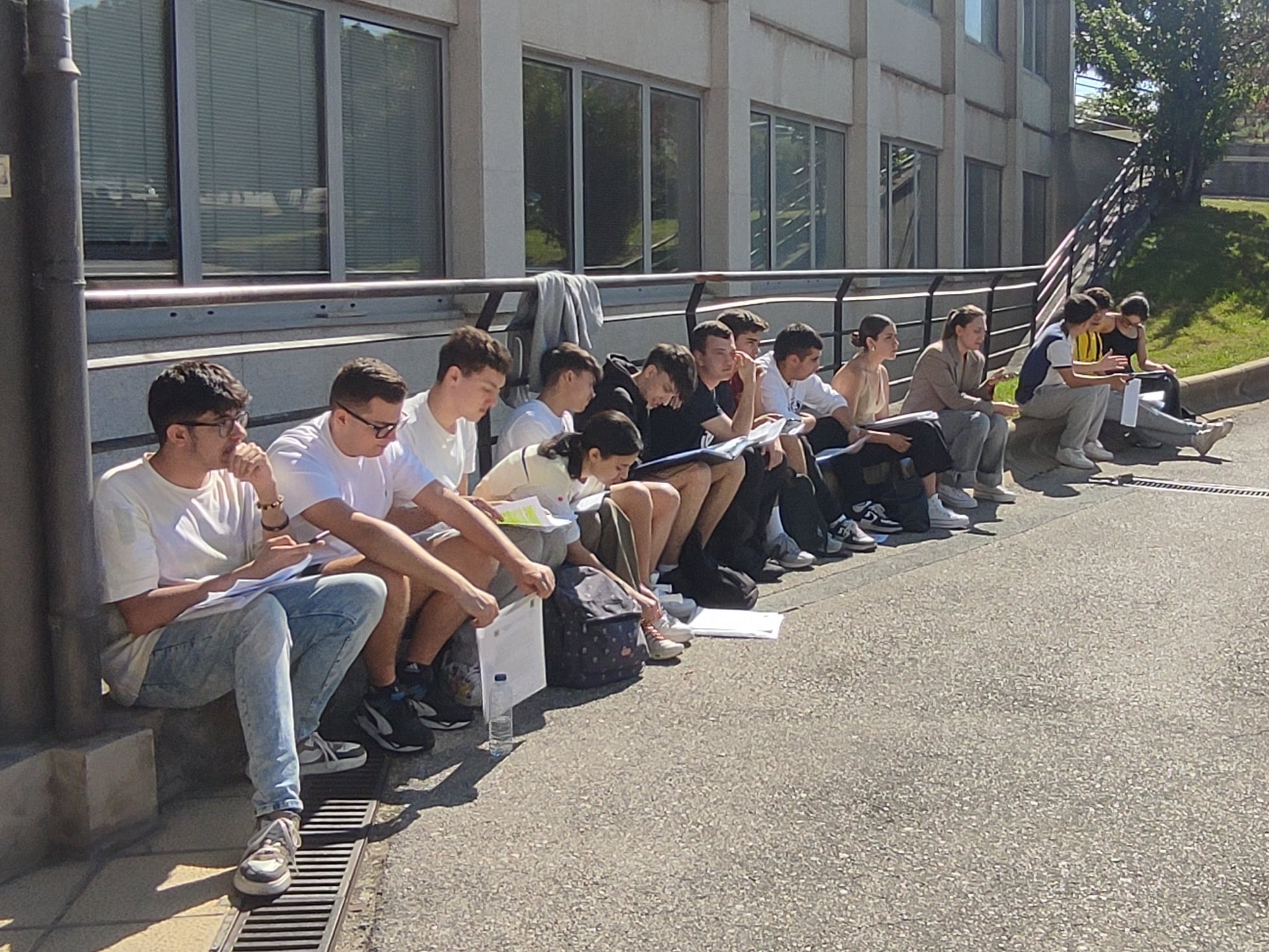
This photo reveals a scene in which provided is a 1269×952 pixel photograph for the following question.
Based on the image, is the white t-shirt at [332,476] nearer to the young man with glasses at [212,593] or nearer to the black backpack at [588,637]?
the young man with glasses at [212,593]

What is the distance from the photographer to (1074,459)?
11.7 m

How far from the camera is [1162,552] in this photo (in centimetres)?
855

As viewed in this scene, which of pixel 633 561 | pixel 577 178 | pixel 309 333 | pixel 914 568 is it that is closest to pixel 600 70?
pixel 577 178

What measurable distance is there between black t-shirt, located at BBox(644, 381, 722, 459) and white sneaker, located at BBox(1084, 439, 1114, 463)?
529 centimetres

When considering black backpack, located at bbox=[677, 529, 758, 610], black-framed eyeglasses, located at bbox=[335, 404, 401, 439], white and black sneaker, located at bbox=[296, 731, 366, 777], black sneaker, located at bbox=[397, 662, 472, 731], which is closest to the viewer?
white and black sneaker, located at bbox=[296, 731, 366, 777]

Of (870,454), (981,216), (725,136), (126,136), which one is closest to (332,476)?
(126,136)

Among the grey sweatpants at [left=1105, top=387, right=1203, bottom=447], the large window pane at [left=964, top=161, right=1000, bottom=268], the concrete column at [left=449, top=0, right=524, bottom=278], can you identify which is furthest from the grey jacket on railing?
the large window pane at [left=964, top=161, right=1000, bottom=268]

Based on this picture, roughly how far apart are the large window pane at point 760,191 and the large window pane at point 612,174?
7.86 ft

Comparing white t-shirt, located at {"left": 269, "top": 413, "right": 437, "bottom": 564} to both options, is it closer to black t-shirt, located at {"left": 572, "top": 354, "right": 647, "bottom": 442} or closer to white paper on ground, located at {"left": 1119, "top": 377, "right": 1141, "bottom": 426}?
black t-shirt, located at {"left": 572, "top": 354, "right": 647, "bottom": 442}

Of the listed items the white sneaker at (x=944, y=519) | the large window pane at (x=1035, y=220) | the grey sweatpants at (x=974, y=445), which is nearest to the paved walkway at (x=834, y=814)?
the white sneaker at (x=944, y=519)

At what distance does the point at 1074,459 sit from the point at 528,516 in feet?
23.6

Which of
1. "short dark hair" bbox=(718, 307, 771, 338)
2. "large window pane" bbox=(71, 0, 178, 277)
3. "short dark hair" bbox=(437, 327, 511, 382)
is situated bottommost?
"short dark hair" bbox=(437, 327, 511, 382)

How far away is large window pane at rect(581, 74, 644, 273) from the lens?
12516 millimetres

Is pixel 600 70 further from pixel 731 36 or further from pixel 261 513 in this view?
pixel 261 513
